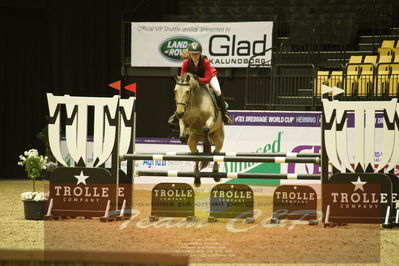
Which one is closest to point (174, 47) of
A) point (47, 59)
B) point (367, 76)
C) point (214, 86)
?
point (47, 59)

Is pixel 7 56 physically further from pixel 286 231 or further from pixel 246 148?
pixel 286 231

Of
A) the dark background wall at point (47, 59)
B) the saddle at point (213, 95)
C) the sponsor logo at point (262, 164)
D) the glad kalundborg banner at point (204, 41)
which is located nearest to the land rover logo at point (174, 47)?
the glad kalundborg banner at point (204, 41)

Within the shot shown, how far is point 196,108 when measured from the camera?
8930 mm

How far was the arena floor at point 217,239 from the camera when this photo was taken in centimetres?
632

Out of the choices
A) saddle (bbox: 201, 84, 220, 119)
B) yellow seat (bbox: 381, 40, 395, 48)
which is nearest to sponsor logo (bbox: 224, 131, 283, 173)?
yellow seat (bbox: 381, 40, 395, 48)

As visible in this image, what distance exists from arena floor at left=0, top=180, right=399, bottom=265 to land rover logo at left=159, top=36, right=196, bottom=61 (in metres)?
6.25

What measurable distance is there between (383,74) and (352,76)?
2.68 ft

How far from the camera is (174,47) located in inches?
587

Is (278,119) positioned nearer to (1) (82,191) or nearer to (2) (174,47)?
(2) (174,47)

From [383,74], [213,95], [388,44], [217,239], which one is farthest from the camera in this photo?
[388,44]

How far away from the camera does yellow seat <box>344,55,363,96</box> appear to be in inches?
511

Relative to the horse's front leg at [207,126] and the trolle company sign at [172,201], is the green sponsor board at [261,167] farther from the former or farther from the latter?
A: the trolle company sign at [172,201]

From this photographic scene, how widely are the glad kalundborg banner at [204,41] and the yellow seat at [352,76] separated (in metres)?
1.73

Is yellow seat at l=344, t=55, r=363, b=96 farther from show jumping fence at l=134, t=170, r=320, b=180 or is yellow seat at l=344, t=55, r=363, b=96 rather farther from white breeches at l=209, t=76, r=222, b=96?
show jumping fence at l=134, t=170, r=320, b=180
